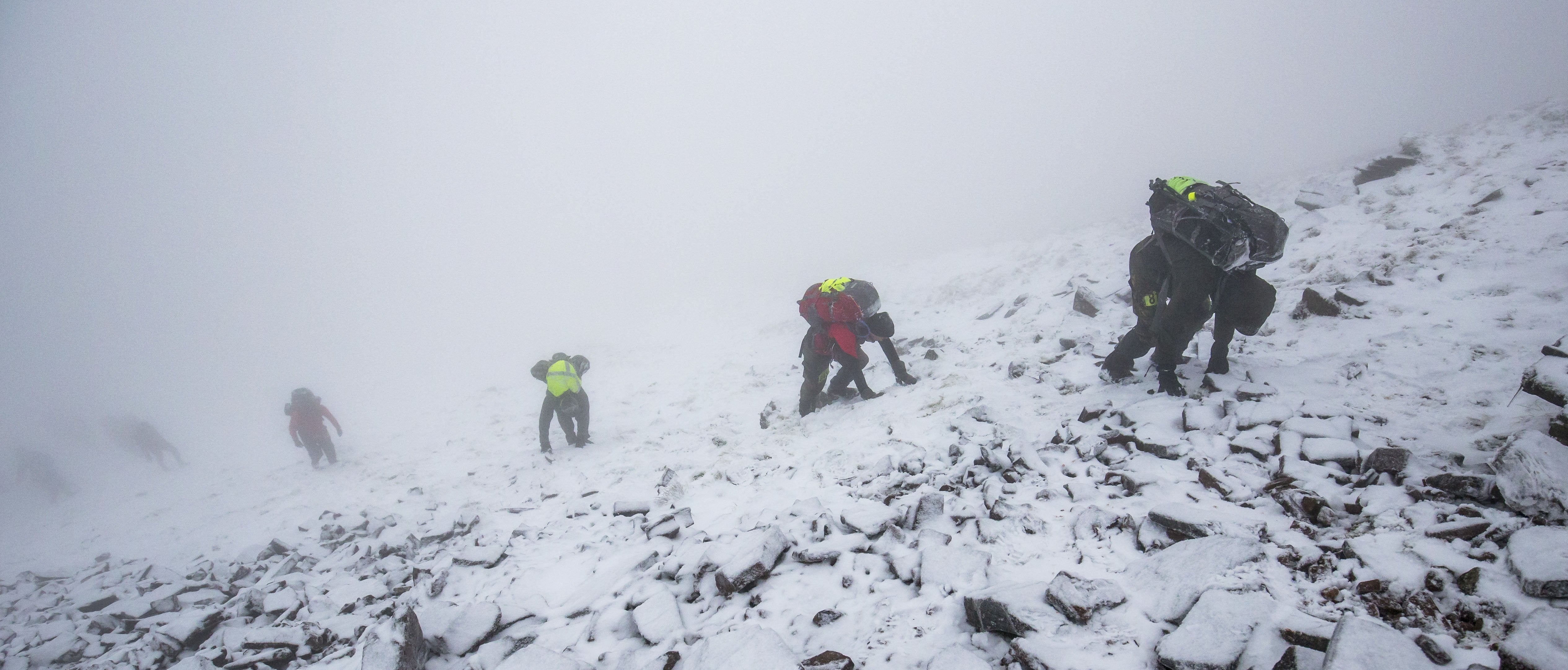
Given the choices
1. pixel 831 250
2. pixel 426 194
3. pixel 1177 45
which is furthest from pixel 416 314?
pixel 1177 45

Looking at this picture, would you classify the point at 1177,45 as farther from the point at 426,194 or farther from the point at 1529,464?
the point at 426,194

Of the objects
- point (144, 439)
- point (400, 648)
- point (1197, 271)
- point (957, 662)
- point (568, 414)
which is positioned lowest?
point (957, 662)

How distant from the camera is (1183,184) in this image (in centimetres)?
518

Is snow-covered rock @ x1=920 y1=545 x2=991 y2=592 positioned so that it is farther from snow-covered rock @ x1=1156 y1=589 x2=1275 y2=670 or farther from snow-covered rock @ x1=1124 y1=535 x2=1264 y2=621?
snow-covered rock @ x1=1156 y1=589 x2=1275 y2=670

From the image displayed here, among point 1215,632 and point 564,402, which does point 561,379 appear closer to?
point 564,402

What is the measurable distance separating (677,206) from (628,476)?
111550 mm

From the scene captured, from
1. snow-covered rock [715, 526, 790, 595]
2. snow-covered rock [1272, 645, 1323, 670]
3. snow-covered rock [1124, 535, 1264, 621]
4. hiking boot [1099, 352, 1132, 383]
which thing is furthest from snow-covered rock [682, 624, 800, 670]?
hiking boot [1099, 352, 1132, 383]

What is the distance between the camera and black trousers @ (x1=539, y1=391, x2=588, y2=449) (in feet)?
29.8

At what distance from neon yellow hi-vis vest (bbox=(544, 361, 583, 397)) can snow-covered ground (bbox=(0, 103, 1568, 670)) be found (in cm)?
106

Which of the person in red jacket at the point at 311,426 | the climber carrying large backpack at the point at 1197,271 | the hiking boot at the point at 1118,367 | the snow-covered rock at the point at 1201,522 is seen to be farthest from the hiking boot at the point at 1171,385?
the person in red jacket at the point at 311,426

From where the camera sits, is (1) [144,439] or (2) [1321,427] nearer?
(2) [1321,427]

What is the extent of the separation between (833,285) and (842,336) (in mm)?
769

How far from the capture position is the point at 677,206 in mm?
112625

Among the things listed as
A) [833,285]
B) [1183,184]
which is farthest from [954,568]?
[833,285]
